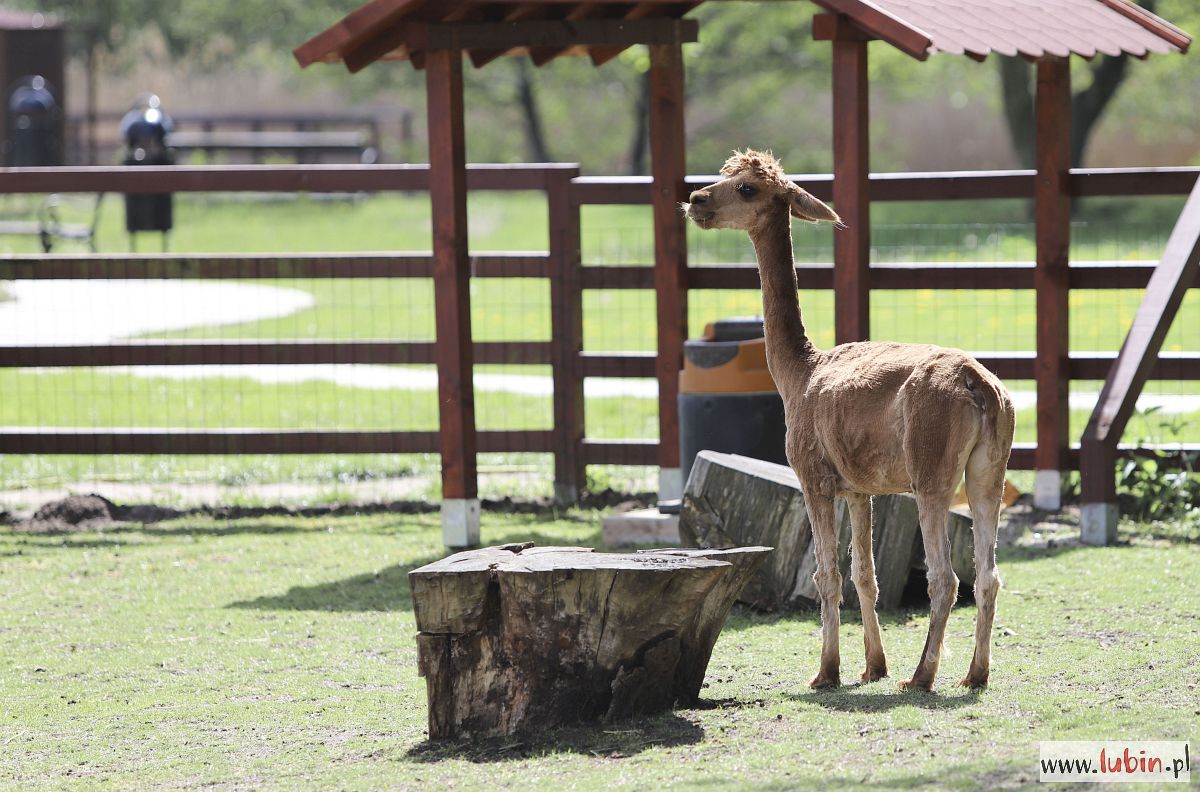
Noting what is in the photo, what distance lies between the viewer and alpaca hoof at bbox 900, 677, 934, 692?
18.5 ft

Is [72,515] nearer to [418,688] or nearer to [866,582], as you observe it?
[418,688]

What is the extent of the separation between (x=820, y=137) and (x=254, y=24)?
40.6 feet

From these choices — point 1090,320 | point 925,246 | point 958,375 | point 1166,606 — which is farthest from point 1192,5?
point 958,375

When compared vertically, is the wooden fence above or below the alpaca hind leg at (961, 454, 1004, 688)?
above

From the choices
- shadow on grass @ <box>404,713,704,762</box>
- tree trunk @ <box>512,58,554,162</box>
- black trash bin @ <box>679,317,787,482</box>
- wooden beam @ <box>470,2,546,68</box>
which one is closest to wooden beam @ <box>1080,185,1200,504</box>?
black trash bin @ <box>679,317,787,482</box>

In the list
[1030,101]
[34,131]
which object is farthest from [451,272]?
[34,131]

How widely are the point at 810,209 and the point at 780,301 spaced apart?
1.28ft

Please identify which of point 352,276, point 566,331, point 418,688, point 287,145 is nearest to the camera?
point 418,688

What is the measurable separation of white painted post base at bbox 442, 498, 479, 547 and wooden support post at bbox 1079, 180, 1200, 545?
319 cm

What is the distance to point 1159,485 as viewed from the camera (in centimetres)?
938

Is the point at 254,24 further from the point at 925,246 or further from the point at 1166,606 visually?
the point at 1166,606

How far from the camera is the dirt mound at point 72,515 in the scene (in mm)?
10148

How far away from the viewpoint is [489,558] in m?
5.61

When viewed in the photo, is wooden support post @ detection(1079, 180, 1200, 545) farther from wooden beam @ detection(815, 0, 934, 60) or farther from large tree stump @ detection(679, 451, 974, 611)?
wooden beam @ detection(815, 0, 934, 60)
